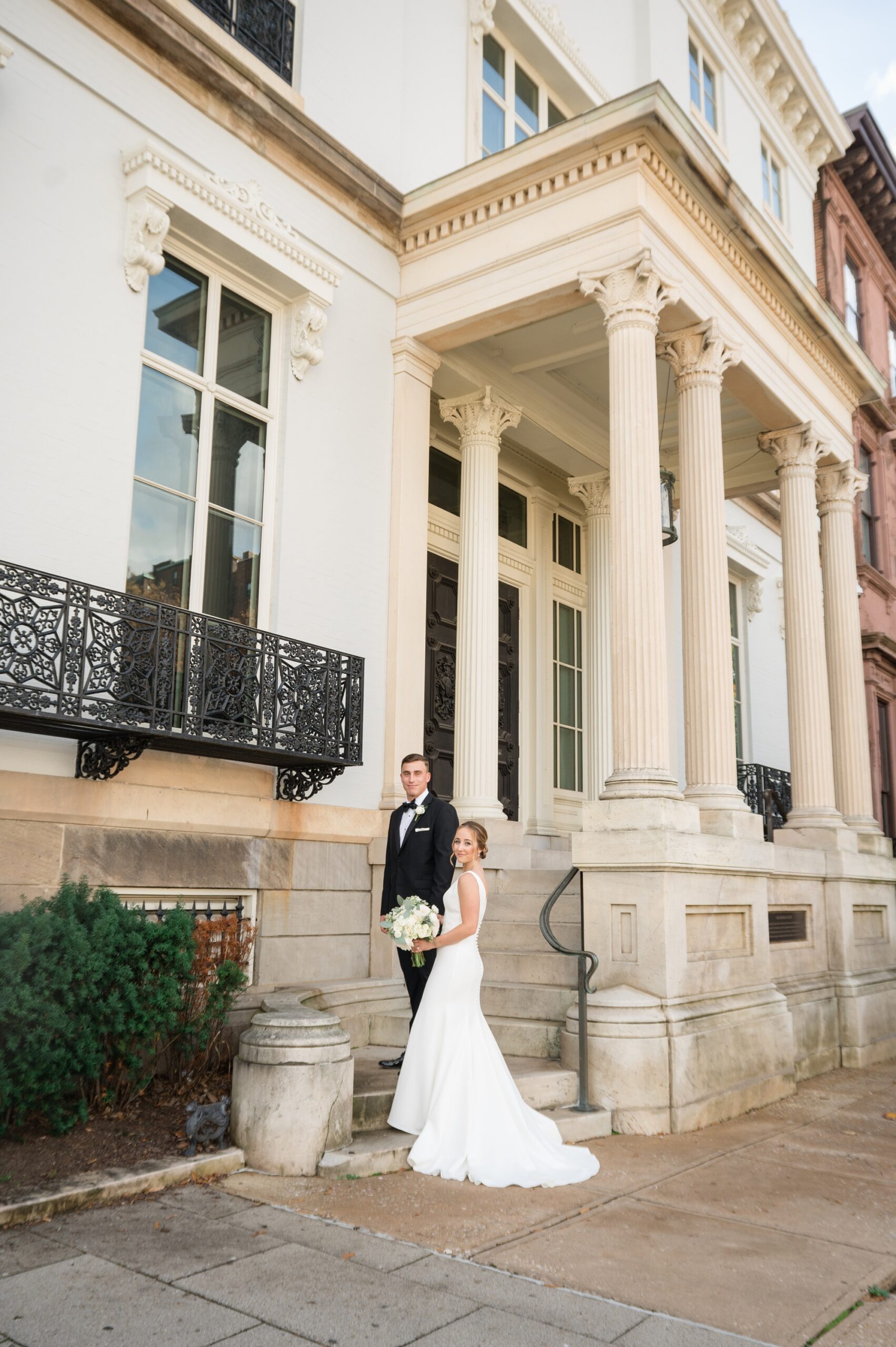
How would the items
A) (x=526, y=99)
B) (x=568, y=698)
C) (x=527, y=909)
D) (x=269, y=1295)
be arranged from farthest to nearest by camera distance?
(x=568, y=698)
(x=526, y=99)
(x=527, y=909)
(x=269, y=1295)

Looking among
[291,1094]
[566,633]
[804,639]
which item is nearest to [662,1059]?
[291,1094]

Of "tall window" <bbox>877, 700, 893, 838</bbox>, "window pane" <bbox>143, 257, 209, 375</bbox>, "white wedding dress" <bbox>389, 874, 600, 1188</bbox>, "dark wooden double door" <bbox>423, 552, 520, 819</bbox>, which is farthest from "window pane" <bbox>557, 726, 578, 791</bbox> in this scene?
"tall window" <bbox>877, 700, 893, 838</bbox>

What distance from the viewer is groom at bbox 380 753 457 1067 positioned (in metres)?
7.13

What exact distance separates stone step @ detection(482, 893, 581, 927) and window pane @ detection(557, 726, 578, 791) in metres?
4.22

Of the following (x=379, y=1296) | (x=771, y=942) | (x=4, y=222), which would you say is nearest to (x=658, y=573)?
(x=771, y=942)

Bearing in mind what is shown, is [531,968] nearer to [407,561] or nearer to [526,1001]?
[526,1001]

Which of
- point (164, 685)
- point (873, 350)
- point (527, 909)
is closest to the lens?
point (164, 685)

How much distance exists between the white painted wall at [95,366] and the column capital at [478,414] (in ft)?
6.52

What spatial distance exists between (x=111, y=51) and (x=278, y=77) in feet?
5.91

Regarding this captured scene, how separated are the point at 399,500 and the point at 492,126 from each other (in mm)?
5321

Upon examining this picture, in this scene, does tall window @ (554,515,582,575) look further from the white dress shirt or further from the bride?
the bride

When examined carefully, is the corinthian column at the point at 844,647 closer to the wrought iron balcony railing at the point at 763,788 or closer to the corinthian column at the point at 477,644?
the wrought iron balcony railing at the point at 763,788

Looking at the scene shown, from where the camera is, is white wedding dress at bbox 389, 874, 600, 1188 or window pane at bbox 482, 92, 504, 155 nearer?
white wedding dress at bbox 389, 874, 600, 1188

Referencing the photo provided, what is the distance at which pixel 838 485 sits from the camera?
44.2 ft
